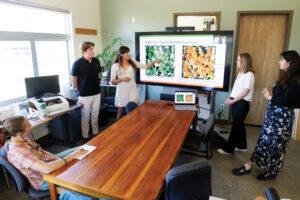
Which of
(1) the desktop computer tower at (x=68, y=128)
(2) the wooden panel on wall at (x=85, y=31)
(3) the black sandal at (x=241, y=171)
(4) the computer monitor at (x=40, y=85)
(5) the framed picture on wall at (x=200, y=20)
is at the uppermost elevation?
(5) the framed picture on wall at (x=200, y=20)

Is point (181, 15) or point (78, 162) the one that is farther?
point (181, 15)

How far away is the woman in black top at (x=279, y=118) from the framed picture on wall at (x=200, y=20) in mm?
2100

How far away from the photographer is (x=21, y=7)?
3.30m

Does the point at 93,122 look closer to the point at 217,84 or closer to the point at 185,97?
the point at 185,97

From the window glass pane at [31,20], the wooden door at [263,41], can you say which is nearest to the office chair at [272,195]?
the window glass pane at [31,20]

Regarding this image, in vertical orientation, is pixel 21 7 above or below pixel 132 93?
above

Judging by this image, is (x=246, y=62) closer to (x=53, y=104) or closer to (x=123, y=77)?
(x=123, y=77)

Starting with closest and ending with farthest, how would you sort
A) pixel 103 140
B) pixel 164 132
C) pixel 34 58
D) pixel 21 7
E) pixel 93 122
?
1. pixel 103 140
2. pixel 164 132
3. pixel 21 7
4. pixel 34 58
5. pixel 93 122

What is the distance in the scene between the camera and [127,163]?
1764 millimetres

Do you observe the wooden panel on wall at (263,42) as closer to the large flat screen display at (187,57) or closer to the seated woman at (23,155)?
the large flat screen display at (187,57)

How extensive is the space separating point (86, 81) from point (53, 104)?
2.12 ft

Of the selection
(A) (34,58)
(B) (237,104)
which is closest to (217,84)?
(B) (237,104)

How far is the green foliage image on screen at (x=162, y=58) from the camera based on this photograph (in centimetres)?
393

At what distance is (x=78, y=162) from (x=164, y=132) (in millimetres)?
936
